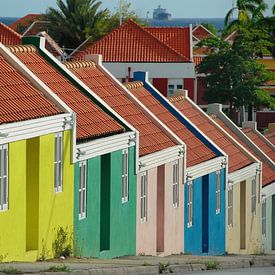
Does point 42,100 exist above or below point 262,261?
above

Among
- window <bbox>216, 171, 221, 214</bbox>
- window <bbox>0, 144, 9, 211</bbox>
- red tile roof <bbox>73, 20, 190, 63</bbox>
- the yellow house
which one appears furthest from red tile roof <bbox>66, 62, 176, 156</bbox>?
red tile roof <bbox>73, 20, 190, 63</bbox>

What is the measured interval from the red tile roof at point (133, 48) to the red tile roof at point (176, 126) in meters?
53.6

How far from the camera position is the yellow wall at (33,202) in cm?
2216

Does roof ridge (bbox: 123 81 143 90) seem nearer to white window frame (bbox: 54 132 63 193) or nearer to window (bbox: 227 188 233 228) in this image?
window (bbox: 227 188 233 228)

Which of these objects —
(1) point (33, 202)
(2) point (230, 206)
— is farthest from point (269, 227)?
(1) point (33, 202)

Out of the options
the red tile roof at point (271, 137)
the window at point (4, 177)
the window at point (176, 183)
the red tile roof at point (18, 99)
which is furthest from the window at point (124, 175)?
the red tile roof at point (271, 137)

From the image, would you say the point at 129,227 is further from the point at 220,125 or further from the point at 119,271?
the point at 220,125

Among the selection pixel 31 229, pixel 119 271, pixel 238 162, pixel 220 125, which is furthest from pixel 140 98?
pixel 119 271

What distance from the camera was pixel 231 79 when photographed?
279ft

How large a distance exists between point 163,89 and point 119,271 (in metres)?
72.0

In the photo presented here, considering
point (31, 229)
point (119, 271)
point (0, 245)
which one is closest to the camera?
point (119, 271)

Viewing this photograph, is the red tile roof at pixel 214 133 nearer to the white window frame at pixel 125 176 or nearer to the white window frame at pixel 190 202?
the white window frame at pixel 190 202

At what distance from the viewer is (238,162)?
4025 cm

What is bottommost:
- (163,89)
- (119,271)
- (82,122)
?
(119,271)
